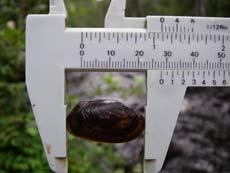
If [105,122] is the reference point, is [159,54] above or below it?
Answer: above

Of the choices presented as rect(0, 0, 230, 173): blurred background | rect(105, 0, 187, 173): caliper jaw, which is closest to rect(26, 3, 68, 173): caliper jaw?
rect(105, 0, 187, 173): caliper jaw

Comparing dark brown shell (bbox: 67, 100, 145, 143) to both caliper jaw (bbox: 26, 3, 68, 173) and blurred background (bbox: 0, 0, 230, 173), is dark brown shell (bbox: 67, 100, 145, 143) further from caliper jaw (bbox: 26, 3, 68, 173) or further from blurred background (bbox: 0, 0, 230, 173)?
blurred background (bbox: 0, 0, 230, 173)

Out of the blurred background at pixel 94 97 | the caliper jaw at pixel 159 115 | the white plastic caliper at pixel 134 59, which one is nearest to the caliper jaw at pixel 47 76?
the white plastic caliper at pixel 134 59

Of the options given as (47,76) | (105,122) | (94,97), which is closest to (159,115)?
(105,122)

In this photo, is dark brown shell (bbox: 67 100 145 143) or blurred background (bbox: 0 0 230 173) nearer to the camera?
dark brown shell (bbox: 67 100 145 143)

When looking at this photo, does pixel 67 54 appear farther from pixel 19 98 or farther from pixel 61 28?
pixel 19 98

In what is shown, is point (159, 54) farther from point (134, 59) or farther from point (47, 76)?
point (47, 76)

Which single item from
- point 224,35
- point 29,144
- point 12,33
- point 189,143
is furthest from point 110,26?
point 189,143
